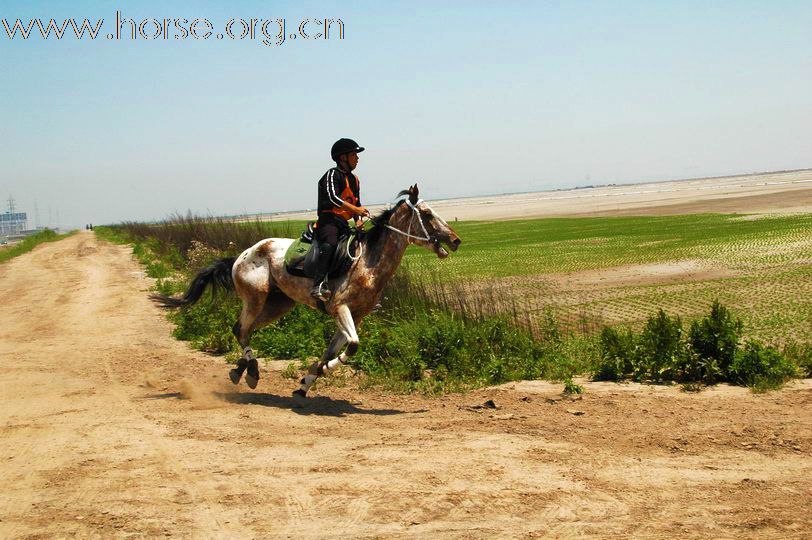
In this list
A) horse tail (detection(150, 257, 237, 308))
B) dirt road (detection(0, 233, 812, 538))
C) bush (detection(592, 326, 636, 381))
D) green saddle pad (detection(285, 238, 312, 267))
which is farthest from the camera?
horse tail (detection(150, 257, 237, 308))

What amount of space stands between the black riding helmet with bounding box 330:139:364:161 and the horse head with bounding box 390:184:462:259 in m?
0.73

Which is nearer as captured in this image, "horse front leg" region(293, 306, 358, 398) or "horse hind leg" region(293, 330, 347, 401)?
"horse front leg" region(293, 306, 358, 398)

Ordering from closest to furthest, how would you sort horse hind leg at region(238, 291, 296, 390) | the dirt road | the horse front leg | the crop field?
the dirt road < the horse front leg < horse hind leg at region(238, 291, 296, 390) < the crop field

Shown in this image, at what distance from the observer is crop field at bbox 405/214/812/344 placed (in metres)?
13.5

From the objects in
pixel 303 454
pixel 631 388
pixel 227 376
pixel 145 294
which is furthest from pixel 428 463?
pixel 145 294

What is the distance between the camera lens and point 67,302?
65.2 ft

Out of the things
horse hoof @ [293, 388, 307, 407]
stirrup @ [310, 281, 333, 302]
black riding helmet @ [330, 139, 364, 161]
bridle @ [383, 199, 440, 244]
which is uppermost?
black riding helmet @ [330, 139, 364, 161]

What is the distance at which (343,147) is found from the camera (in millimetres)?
8680

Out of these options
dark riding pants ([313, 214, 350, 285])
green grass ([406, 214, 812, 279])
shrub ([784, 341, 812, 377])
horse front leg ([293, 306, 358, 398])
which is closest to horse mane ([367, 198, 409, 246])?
dark riding pants ([313, 214, 350, 285])

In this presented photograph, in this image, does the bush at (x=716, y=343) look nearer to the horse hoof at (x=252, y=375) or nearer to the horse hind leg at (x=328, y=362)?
the horse hind leg at (x=328, y=362)

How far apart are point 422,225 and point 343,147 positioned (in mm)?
1240

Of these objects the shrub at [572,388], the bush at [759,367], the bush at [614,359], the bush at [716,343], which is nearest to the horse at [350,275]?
the shrub at [572,388]

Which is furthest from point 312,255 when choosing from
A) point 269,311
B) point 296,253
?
point 269,311

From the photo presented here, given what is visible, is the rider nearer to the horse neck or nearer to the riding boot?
the riding boot
